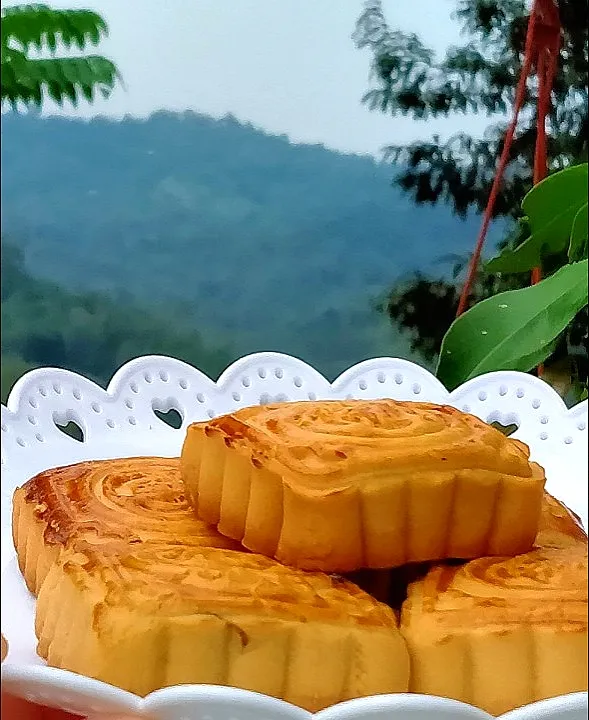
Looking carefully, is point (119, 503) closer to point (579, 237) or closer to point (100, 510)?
point (100, 510)

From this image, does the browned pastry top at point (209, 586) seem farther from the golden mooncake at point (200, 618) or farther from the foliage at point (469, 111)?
the foliage at point (469, 111)

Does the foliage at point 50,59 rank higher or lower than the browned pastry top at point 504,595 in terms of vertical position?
higher

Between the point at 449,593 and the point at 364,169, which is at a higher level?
the point at 364,169

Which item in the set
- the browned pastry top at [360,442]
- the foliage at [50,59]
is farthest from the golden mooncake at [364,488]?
the foliage at [50,59]

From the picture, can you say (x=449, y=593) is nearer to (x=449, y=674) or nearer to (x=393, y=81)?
(x=449, y=674)

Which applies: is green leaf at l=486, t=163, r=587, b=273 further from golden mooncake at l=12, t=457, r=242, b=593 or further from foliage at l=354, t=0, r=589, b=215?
golden mooncake at l=12, t=457, r=242, b=593

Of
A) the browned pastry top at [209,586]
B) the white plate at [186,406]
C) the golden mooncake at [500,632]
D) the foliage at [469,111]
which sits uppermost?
the foliage at [469,111]

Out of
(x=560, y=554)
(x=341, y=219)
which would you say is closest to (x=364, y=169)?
(x=341, y=219)
